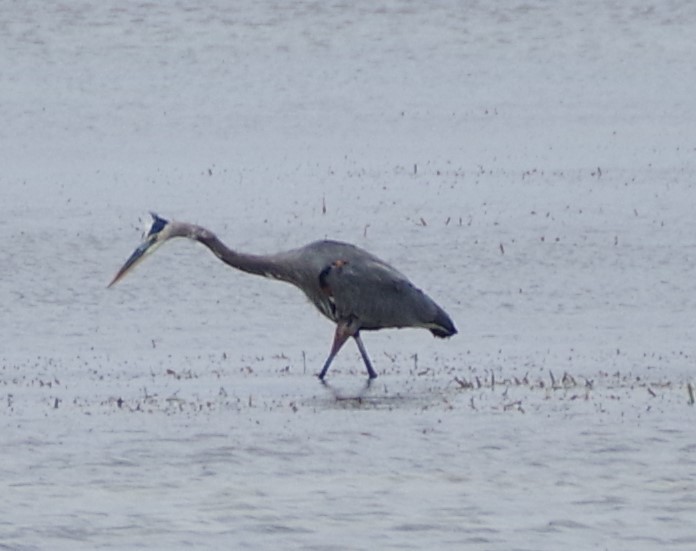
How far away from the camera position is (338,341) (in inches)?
558

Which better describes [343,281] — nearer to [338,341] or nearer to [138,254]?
[338,341]

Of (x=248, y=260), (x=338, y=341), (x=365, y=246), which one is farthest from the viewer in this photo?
(x=365, y=246)

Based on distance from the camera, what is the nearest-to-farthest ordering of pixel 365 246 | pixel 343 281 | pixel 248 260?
pixel 343 281 → pixel 248 260 → pixel 365 246

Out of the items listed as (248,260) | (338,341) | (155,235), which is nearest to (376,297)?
(338,341)

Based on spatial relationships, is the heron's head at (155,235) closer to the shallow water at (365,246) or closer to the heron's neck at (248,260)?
the heron's neck at (248,260)

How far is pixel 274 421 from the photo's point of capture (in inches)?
489

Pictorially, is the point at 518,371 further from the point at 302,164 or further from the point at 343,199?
the point at 302,164

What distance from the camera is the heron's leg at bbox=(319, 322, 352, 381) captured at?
1397 centimetres

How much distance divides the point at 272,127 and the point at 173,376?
15.3m

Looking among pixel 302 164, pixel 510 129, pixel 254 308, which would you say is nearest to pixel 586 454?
pixel 254 308

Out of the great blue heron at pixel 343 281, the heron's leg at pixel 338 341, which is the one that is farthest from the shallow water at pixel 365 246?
the great blue heron at pixel 343 281

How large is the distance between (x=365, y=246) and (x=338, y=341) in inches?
261

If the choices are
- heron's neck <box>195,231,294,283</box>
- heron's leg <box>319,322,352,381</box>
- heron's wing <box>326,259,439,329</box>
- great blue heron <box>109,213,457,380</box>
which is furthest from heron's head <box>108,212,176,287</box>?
heron's leg <box>319,322,352,381</box>

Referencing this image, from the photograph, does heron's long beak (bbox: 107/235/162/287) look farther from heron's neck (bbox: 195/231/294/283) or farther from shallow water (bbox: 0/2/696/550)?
shallow water (bbox: 0/2/696/550)
